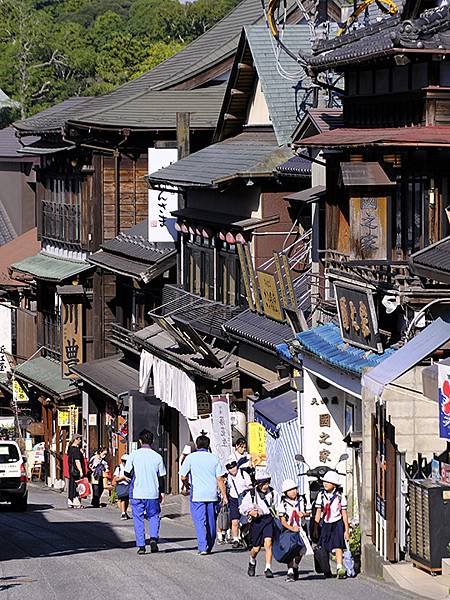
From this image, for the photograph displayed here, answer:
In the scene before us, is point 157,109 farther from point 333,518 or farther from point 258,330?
point 333,518

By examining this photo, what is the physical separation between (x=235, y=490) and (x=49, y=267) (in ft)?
88.4

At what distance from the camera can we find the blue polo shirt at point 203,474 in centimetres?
1950

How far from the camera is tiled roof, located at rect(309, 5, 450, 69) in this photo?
17.8 metres

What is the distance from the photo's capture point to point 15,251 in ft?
178

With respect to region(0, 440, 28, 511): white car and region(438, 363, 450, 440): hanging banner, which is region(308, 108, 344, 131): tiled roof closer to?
region(438, 363, 450, 440): hanging banner

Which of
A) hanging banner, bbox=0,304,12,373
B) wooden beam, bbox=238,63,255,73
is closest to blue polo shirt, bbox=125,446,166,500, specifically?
wooden beam, bbox=238,63,255,73

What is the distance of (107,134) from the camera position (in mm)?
41469

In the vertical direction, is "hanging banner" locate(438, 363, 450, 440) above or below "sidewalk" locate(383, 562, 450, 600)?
above

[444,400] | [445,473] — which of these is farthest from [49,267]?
[444,400]

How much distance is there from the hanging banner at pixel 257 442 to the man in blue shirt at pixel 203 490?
6989 mm

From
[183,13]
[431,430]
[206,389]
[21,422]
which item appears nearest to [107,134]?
[206,389]

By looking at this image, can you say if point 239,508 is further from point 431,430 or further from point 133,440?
point 133,440

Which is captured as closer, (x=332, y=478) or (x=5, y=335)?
(x=332, y=478)

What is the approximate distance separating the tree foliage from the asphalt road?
217 feet
